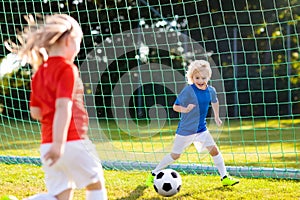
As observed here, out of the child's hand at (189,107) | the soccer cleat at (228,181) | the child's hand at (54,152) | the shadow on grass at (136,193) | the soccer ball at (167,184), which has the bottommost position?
the soccer cleat at (228,181)

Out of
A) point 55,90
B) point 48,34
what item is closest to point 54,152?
point 55,90

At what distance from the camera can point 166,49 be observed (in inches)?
464

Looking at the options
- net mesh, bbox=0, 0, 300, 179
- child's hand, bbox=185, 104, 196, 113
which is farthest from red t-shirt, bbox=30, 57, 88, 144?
net mesh, bbox=0, 0, 300, 179

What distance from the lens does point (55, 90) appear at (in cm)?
226

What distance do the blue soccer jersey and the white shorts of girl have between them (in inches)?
66.1

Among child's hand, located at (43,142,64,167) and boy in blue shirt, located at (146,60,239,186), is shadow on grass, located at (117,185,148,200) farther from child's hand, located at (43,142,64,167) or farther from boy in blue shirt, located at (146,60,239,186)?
child's hand, located at (43,142,64,167)

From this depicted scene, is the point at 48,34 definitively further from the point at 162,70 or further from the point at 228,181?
Result: the point at 162,70

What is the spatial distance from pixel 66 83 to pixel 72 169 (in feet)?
1.31

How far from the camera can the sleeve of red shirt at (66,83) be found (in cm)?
218

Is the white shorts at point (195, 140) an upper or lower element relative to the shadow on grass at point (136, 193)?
upper

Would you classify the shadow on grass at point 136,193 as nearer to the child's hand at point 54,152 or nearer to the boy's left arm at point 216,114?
the boy's left arm at point 216,114

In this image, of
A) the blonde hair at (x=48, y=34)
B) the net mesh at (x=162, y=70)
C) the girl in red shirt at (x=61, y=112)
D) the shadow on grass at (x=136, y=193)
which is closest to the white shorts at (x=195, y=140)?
the shadow on grass at (x=136, y=193)

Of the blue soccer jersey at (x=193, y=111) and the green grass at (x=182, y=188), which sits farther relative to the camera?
the blue soccer jersey at (x=193, y=111)

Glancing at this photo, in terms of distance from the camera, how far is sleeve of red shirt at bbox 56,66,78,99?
2184mm
